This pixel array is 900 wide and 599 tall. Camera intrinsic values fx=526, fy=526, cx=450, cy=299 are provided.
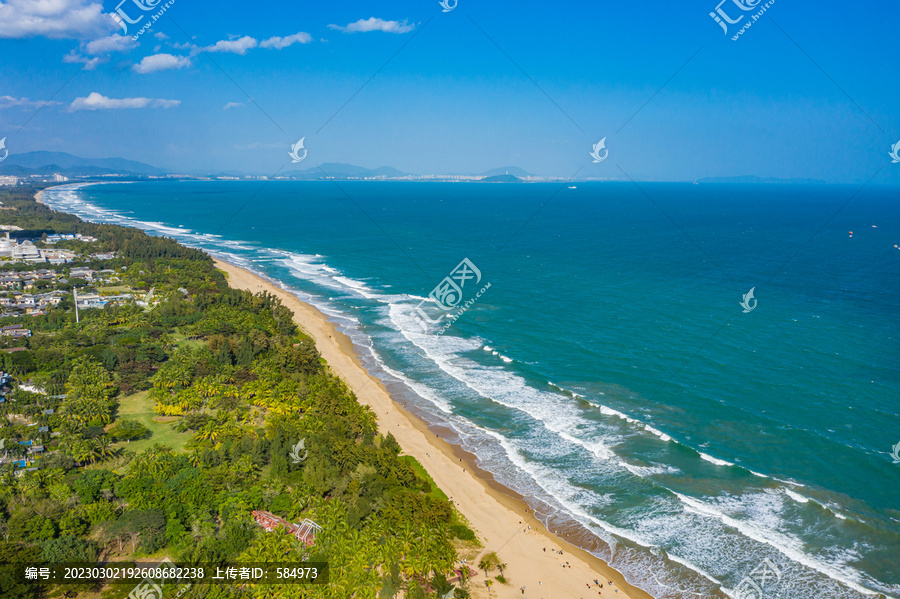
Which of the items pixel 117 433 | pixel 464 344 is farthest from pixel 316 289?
pixel 117 433

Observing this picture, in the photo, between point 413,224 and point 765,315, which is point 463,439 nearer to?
point 765,315

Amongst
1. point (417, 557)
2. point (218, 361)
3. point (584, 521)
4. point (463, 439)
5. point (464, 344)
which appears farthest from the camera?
point (464, 344)

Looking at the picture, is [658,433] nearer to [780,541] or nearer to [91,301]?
[780,541]

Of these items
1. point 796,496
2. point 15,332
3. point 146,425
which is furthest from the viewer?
point 15,332

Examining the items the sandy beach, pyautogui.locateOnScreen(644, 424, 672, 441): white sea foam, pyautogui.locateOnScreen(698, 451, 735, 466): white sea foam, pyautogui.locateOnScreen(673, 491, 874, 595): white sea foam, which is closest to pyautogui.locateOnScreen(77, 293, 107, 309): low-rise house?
the sandy beach

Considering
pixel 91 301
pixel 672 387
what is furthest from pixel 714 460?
pixel 91 301

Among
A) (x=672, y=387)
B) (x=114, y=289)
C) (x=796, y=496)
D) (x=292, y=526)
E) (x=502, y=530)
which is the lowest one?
(x=292, y=526)

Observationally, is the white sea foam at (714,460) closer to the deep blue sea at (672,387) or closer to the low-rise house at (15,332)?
the deep blue sea at (672,387)
